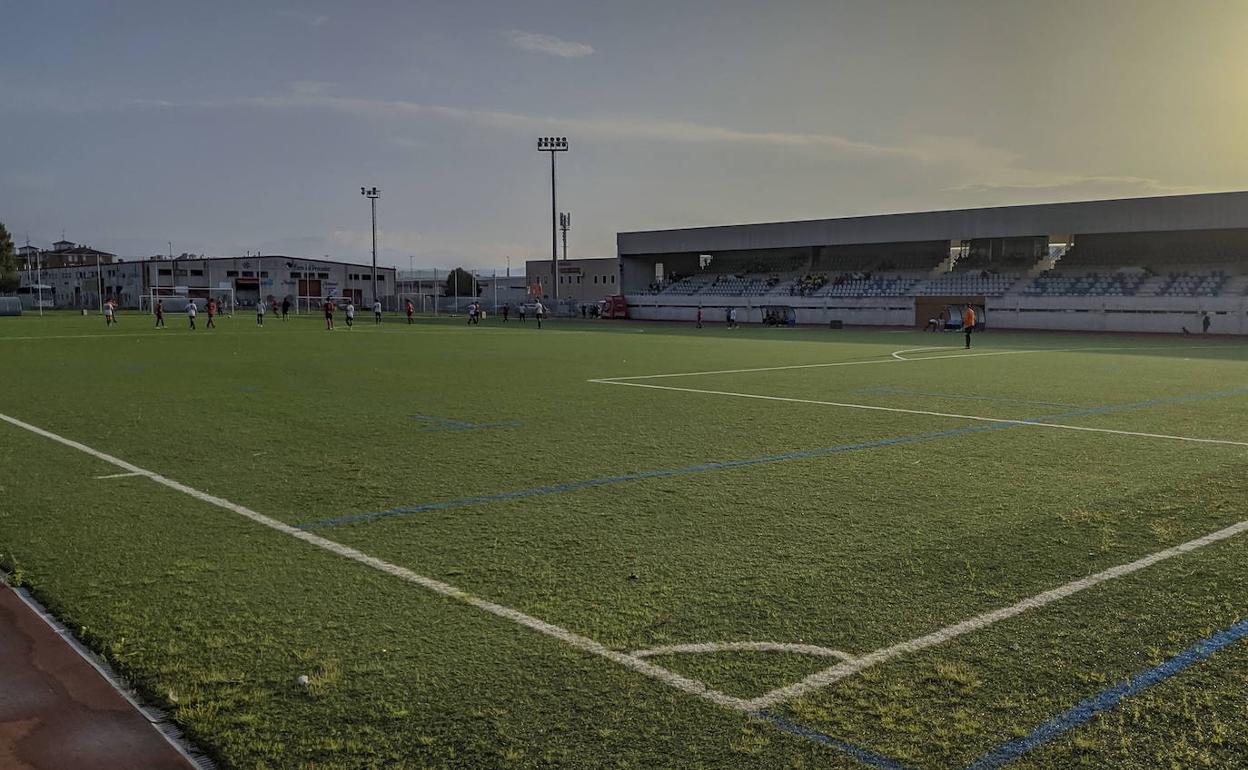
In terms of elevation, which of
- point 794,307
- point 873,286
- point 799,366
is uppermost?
point 873,286

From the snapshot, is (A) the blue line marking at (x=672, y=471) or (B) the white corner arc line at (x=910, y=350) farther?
(B) the white corner arc line at (x=910, y=350)

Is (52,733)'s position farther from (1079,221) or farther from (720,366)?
(1079,221)

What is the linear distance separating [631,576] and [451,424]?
23.3 feet

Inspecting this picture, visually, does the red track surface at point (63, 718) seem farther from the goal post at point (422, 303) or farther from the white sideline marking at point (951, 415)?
the goal post at point (422, 303)

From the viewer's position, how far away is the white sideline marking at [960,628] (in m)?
3.89

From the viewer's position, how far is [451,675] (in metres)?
4.04

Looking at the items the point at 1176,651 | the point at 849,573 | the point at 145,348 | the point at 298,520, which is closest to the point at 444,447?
the point at 298,520

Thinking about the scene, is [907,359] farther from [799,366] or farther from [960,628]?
[960,628]

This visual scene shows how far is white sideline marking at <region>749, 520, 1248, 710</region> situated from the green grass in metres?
0.07

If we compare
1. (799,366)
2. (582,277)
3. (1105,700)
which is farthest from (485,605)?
(582,277)

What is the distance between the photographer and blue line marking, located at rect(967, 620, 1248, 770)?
3.40m

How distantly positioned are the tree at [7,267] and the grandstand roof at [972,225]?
76.6 meters

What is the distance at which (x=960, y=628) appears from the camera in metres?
4.62

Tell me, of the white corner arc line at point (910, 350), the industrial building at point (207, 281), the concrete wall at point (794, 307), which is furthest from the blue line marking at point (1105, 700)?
the industrial building at point (207, 281)
